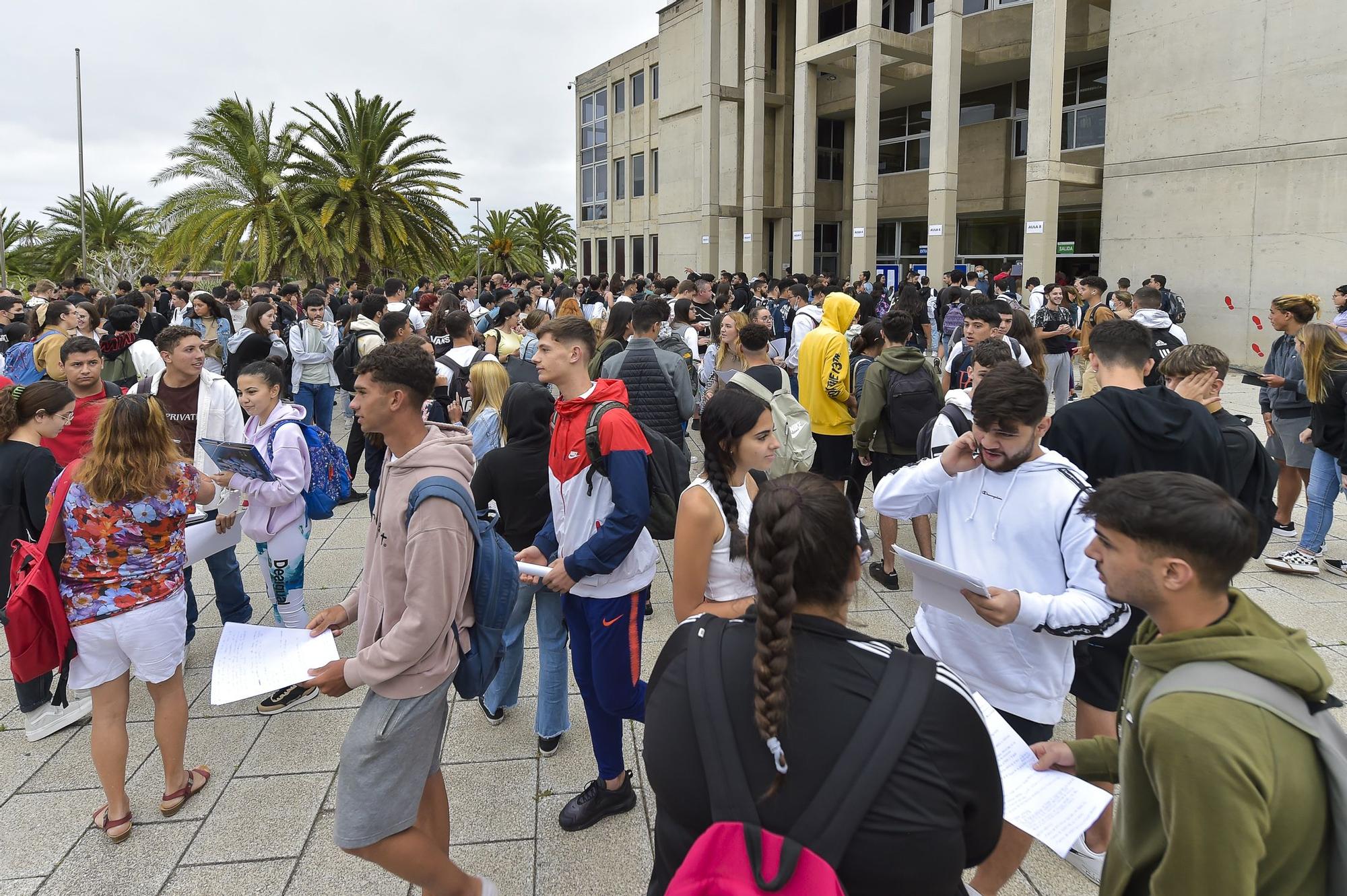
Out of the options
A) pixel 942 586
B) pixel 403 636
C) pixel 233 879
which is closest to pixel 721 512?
pixel 942 586

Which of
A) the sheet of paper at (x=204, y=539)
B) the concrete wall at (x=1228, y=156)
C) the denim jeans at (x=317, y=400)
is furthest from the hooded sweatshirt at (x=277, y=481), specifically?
the concrete wall at (x=1228, y=156)

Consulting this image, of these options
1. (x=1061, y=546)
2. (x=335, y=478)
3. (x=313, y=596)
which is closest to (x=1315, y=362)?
(x=1061, y=546)

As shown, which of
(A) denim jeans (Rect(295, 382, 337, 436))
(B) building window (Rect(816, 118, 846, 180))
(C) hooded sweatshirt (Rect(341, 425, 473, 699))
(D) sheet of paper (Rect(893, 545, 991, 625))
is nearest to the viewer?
(D) sheet of paper (Rect(893, 545, 991, 625))

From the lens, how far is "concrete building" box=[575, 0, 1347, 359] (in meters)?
15.3

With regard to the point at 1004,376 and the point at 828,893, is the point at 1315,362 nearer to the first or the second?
the point at 1004,376

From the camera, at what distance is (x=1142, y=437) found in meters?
3.24

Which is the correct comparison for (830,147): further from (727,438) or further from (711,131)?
(727,438)

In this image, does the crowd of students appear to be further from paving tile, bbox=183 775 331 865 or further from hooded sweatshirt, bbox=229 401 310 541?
paving tile, bbox=183 775 331 865

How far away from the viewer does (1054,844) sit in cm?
177

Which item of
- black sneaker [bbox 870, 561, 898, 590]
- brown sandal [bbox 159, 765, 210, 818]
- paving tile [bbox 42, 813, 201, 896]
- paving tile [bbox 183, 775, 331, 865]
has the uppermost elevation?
black sneaker [bbox 870, 561, 898, 590]

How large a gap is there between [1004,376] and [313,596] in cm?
525

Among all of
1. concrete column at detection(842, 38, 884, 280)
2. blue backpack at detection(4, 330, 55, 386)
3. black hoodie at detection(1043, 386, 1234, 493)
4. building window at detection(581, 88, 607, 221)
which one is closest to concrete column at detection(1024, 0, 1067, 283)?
concrete column at detection(842, 38, 884, 280)

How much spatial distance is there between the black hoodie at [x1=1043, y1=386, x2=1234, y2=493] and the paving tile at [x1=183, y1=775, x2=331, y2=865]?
352cm

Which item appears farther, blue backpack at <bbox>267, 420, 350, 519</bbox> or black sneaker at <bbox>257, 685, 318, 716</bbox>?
blue backpack at <bbox>267, 420, 350, 519</bbox>
